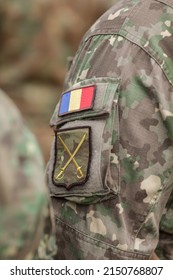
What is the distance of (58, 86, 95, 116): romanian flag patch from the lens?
77.4 inches

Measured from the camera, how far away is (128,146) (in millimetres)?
1948

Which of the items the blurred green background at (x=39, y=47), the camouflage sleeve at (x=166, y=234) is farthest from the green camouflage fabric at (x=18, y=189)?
the blurred green background at (x=39, y=47)

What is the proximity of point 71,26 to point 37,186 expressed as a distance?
2.67m

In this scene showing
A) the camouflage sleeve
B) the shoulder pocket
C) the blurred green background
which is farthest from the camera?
the blurred green background

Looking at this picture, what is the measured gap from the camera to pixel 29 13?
3.89 meters

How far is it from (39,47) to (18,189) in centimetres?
265

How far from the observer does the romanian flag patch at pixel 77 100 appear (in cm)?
197

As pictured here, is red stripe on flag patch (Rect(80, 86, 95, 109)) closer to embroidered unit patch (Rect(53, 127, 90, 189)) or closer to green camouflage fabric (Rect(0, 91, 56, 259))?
embroidered unit patch (Rect(53, 127, 90, 189))

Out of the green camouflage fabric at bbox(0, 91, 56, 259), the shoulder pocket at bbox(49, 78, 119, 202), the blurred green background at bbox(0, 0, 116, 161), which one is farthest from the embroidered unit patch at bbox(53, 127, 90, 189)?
the blurred green background at bbox(0, 0, 116, 161)

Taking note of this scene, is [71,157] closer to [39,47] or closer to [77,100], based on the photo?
[77,100]

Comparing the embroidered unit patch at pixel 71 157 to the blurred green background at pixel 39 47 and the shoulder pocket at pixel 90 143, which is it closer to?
the shoulder pocket at pixel 90 143

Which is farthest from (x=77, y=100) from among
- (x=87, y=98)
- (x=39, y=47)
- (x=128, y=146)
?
(x=39, y=47)
